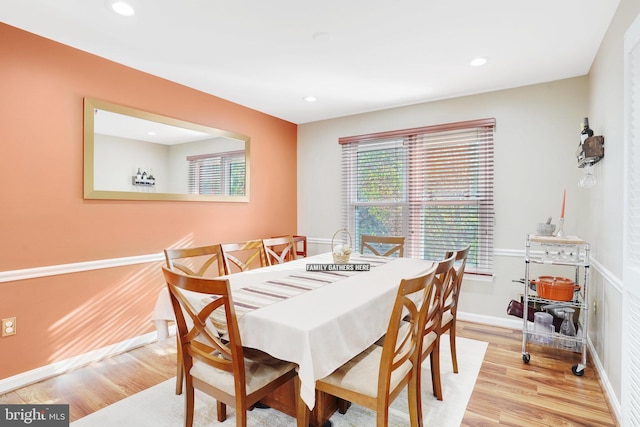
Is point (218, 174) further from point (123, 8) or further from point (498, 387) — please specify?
point (498, 387)

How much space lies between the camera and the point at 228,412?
6.80 ft

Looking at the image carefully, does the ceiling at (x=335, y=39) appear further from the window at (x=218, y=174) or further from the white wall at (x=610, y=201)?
the window at (x=218, y=174)

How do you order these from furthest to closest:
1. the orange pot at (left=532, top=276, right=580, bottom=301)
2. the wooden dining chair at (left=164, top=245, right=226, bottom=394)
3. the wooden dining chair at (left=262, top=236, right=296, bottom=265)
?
the wooden dining chair at (left=262, top=236, right=296, bottom=265)
the orange pot at (left=532, top=276, right=580, bottom=301)
the wooden dining chair at (left=164, top=245, right=226, bottom=394)

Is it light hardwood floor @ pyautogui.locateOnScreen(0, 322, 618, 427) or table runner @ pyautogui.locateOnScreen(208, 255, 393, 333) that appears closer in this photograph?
table runner @ pyautogui.locateOnScreen(208, 255, 393, 333)

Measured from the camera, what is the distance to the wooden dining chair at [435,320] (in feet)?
5.89

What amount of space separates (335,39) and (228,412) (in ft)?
8.64

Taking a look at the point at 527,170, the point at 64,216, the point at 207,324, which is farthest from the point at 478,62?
the point at 64,216

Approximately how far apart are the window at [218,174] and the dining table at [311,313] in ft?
5.07

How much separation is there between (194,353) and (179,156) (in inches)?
89.2

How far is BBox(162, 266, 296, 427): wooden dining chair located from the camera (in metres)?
1.44

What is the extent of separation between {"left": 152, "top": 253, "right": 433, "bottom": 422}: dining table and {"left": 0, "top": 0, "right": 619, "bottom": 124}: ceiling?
1732 millimetres

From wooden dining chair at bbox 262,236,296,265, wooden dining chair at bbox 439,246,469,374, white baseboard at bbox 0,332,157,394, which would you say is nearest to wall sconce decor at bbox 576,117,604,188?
wooden dining chair at bbox 439,246,469,374

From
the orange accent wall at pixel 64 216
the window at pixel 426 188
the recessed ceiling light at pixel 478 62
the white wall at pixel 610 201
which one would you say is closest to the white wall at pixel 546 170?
the white wall at pixel 610 201

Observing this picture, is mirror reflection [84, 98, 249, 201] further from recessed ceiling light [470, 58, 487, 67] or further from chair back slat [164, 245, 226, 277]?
recessed ceiling light [470, 58, 487, 67]
